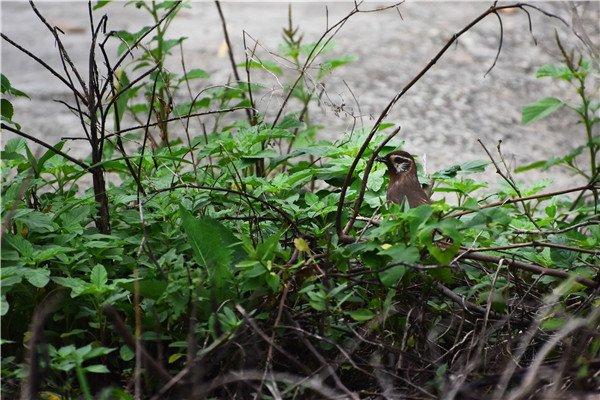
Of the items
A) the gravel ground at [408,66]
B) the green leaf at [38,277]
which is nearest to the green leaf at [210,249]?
the green leaf at [38,277]

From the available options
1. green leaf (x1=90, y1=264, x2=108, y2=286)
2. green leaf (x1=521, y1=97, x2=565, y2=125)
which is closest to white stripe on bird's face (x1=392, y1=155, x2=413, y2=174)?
green leaf (x1=521, y1=97, x2=565, y2=125)

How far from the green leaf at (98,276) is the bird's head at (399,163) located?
1.11 metres

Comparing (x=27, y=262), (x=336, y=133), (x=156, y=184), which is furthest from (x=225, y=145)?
(x=336, y=133)

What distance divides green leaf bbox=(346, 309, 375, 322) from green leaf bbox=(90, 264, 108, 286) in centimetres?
66

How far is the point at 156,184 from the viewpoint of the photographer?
2914 millimetres

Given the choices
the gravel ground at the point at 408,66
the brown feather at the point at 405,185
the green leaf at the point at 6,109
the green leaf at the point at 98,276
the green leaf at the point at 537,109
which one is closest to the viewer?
the green leaf at the point at 98,276

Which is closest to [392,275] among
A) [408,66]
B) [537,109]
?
[537,109]

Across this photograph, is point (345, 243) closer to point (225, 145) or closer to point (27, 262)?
point (225, 145)

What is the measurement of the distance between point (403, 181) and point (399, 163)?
0.39ft

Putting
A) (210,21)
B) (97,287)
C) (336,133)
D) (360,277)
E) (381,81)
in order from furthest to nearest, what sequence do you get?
1. (210,21)
2. (381,81)
3. (336,133)
4. (360,277)
5. (97,287)

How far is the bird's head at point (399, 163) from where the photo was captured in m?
3.14

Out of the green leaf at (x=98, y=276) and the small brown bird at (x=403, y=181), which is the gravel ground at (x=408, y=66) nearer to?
the small brown bird at (x=403, y=181)

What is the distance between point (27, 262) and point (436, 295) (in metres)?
1.18

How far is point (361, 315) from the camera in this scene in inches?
95.7
